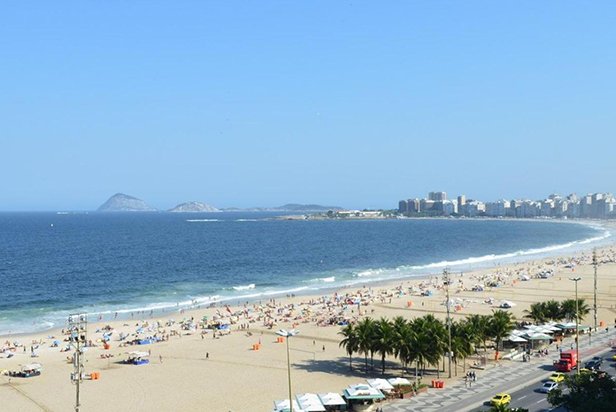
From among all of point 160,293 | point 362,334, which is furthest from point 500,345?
point 160,293

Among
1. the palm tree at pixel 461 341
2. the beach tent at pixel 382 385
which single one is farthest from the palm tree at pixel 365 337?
the palm tree at pixel 461 341

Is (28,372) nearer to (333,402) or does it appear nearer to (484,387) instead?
(333,402)

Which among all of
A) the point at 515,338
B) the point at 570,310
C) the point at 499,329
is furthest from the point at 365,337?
the point at 570,310

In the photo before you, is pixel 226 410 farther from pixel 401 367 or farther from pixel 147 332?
pixel 147 332

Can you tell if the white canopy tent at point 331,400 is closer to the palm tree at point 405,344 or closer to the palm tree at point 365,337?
the palm tree at point 405,344

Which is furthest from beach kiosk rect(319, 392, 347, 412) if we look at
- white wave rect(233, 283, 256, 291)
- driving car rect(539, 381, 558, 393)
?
white wave rect(233, 283, 256, 291)

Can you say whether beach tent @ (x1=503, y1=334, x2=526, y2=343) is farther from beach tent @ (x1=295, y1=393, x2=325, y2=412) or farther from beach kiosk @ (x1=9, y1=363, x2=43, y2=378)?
beach kiosk @ (x1=9, y1=363, x2=43, y2=378)

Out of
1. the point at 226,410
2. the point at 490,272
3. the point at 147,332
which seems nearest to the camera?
the point at 226,410
